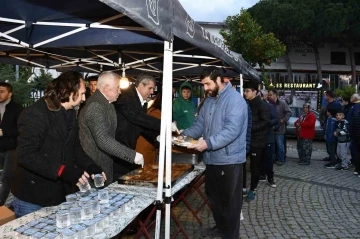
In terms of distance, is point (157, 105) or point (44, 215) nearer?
point (44, 215)

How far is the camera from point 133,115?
4.48 metres

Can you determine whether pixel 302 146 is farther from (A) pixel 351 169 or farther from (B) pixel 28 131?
(B) pixel 28 131

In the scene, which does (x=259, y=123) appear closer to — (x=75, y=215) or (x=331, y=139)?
(x=331, y=139)

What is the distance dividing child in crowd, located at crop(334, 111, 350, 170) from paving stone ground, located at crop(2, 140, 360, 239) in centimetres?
63

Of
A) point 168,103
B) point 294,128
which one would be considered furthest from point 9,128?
point 294,128

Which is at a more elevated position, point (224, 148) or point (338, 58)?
point (338, 58)

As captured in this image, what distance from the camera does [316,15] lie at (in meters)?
35.2

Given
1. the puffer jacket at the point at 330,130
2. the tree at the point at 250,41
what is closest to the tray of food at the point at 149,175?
the puffer jacket at the point at 330,130

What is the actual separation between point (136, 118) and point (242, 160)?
48.6 inches

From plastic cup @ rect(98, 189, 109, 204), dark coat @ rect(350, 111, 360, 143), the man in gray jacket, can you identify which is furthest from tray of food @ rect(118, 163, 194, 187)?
the man in gray jacket

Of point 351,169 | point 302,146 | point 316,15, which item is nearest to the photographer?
point 351,169

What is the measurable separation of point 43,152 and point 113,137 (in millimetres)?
1020

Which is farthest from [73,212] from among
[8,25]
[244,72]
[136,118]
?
[244,72]

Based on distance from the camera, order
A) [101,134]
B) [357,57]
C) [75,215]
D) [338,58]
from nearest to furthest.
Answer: [75,215] → [101,134] → [357,57] → [338,58]
